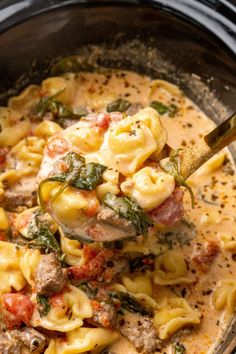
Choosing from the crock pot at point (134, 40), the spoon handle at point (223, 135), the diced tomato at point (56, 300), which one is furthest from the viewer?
the crock pot at point (134, 40)

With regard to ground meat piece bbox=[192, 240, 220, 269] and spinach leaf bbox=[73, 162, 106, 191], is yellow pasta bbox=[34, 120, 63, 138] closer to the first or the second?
spinach leaf bbox=[73, 162, 106, 191]

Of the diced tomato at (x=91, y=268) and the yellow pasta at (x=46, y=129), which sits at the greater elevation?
the yellow pasta at (x=46, y=129)

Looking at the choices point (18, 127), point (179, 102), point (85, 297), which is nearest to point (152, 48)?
point (179, 102)

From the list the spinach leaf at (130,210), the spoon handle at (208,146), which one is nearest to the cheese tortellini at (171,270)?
the spinach leaf at (130,210)

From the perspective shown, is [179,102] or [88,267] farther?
[179,102]

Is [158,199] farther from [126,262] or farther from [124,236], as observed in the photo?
[126,262]

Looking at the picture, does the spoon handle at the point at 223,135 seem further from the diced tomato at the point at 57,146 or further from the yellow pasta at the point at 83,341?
the yellow pasta at the point at 83,341
